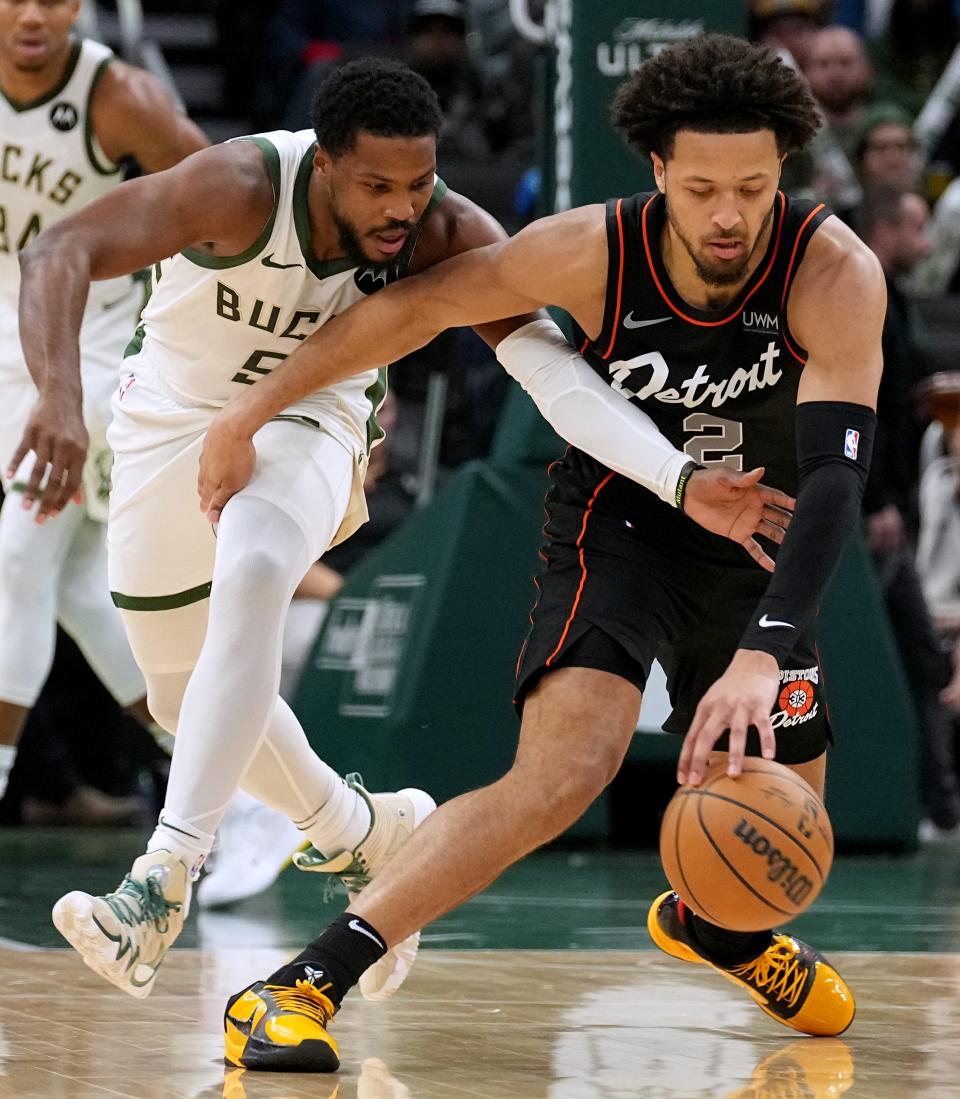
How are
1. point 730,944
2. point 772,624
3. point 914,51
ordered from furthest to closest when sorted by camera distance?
point 914,51 < point 730,944 < point 772,624

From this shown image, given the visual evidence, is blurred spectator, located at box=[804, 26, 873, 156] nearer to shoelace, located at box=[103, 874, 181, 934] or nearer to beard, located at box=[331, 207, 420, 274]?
beard, located at box=[331, 207, 420, 274]

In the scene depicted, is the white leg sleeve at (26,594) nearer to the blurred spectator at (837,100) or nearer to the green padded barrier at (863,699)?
the green padded barrier at (863,699)

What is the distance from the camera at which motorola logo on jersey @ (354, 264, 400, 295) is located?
4.52 metres

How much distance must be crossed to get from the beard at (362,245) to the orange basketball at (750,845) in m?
1.38

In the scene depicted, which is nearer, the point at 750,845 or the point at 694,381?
the point at 750,845

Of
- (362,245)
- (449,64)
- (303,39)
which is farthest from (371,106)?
(303,39)

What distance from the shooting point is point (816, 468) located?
12.5ft

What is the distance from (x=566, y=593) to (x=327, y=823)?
0.89 metres

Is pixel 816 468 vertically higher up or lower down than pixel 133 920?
higher up

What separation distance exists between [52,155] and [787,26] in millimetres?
5864

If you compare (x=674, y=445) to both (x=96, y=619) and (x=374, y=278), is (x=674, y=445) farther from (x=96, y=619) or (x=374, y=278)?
(x=96, y=619)

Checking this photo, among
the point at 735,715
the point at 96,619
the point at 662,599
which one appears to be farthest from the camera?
the point at 96,619

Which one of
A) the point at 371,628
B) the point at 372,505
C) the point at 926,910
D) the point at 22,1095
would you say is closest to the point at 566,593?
the point at 22,1095

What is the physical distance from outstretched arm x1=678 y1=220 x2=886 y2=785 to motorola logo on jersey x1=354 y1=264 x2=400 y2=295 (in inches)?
38.0
